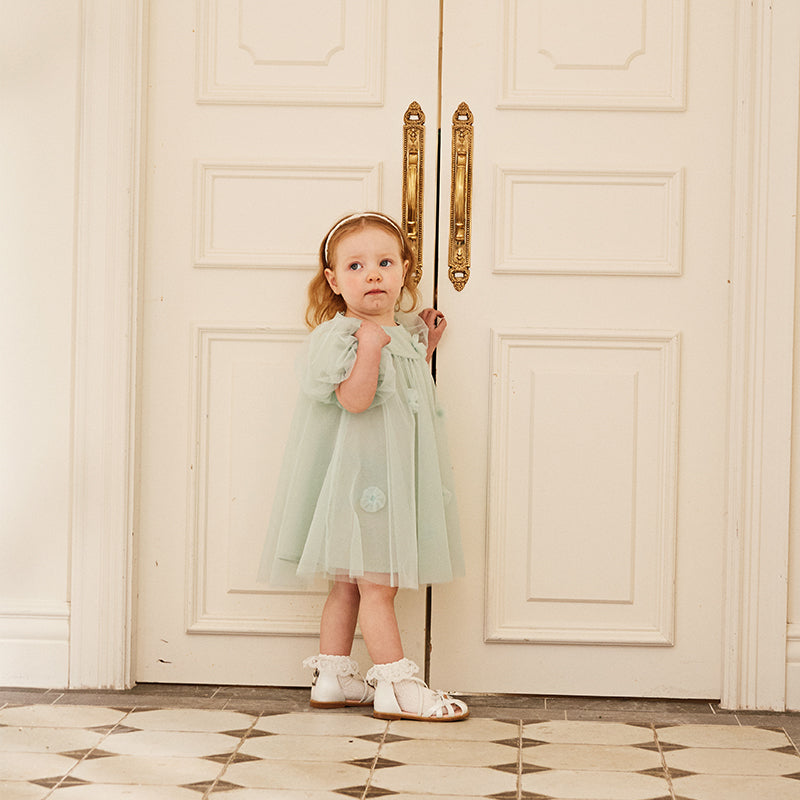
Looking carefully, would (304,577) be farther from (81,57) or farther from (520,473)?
(81,57)

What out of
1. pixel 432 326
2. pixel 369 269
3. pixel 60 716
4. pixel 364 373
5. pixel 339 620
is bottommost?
pixel 60 716

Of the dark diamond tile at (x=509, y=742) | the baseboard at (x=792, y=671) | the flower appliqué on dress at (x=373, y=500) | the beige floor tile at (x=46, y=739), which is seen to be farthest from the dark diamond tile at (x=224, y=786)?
the baseboard at (x=792, y=671)

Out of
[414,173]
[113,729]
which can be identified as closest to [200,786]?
[113,729]

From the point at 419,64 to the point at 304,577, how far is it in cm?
117

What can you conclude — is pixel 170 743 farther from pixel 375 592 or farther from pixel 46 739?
pixel 375 592

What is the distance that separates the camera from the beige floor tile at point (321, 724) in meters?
2.20

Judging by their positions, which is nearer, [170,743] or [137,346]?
[170,743]

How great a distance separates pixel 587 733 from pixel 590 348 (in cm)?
83

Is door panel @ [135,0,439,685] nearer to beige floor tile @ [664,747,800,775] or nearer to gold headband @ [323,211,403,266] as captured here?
gold headband @ [323,211,403,266]

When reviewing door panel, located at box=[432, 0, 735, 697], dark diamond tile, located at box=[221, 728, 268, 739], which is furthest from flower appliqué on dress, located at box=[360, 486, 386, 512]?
dark diamond tile, located at box=[221, 728, 268, 739]

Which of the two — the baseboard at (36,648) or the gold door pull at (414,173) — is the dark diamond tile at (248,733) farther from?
the gold door pull at (414,173)

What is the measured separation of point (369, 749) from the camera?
2.09 metres

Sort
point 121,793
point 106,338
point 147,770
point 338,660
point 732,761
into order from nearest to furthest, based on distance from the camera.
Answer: point 121,793 → point 147,770 → point 732,761 → point 338,660 → point 106,338

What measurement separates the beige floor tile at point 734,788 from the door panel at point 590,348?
1.78 feet
